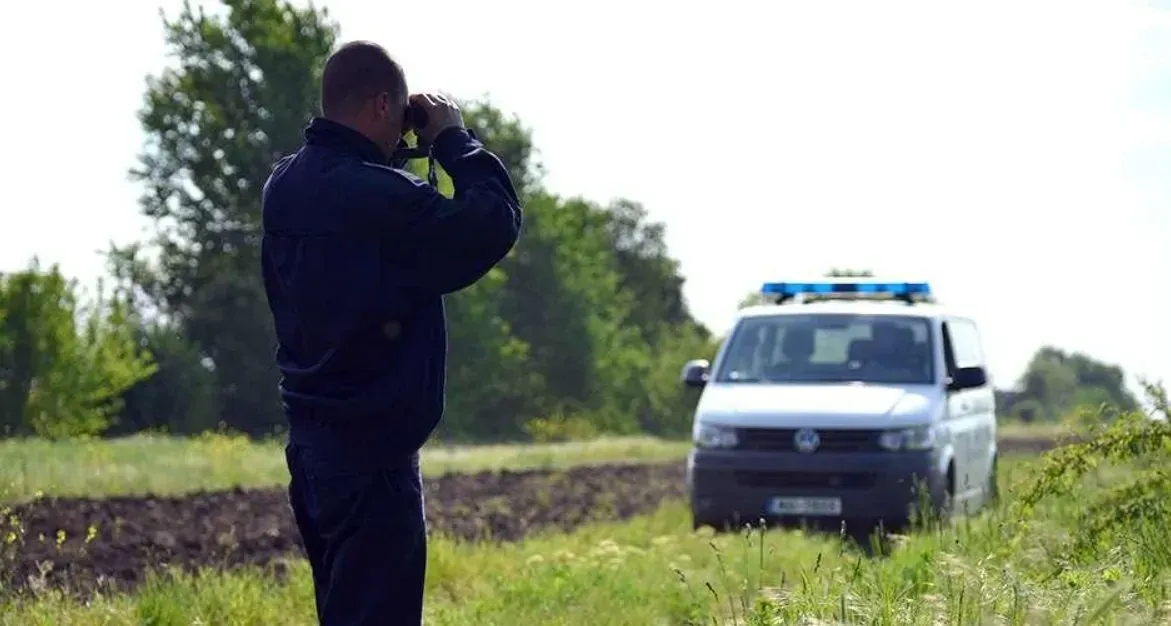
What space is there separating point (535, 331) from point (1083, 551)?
206 feet

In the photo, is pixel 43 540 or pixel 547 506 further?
pixel 547 506

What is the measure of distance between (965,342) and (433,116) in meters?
11.4

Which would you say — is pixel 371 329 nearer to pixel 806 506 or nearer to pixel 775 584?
pixel 775 584

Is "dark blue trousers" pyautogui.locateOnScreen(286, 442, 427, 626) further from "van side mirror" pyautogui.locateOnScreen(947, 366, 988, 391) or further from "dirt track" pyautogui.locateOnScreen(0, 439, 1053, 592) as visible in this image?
"van side mirror" pyautogui.locateOnScreen(947, 366, 988, 391)

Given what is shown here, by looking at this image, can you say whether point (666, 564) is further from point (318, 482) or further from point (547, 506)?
point (547, 506)

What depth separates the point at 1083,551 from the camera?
759cm

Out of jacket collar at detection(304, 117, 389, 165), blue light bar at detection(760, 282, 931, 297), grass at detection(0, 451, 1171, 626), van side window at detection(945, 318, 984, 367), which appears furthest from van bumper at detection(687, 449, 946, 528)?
jacket collar at detection(304, 117, 389, 165)

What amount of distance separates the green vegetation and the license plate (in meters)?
1.16

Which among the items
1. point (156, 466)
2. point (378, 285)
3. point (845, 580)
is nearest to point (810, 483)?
point (845, 580)

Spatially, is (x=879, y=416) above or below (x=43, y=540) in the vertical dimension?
above

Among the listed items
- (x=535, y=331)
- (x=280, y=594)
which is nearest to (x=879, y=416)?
(x=280, y=594)

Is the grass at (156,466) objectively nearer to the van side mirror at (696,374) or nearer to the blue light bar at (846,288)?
the van side mirror at (696,374)

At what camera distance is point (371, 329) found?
493 cm

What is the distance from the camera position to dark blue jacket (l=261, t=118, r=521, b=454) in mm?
4918
